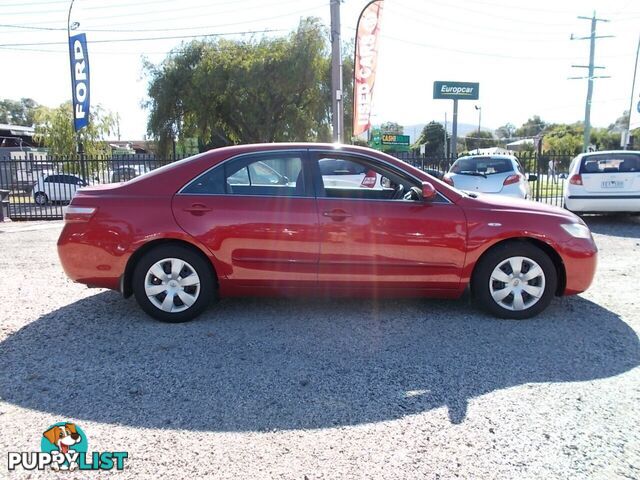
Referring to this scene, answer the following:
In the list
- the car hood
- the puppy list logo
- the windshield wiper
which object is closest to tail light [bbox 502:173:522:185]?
the windshield wiper

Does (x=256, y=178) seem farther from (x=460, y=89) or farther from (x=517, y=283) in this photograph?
(x=460, y=89)

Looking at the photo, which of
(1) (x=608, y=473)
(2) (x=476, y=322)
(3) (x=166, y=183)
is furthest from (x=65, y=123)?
(1) (x=608, y=473)

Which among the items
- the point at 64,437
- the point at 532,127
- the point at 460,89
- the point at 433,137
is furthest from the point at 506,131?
the point at 64,437

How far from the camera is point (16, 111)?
91.2 m

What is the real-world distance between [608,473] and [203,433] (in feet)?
7.07

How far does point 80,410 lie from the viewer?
3078 millimetres

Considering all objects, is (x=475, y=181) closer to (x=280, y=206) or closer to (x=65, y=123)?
(x=280, y=206)

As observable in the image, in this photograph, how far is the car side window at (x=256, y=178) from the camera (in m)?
4.53

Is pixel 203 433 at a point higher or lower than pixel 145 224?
lower

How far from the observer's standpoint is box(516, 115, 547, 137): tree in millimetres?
109619

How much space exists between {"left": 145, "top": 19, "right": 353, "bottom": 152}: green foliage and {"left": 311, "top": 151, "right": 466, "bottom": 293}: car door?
805 inches

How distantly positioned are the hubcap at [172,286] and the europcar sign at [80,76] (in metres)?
13.0

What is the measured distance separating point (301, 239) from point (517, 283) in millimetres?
2048

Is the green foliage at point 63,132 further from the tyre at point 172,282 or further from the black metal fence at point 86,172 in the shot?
the tyre at point 172,282
